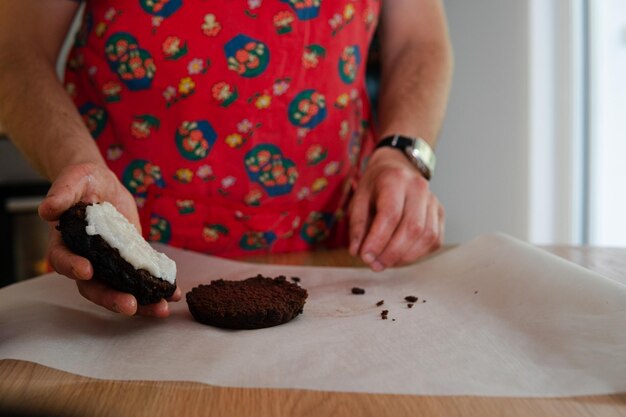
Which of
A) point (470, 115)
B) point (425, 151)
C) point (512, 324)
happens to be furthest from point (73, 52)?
point (470, 115)

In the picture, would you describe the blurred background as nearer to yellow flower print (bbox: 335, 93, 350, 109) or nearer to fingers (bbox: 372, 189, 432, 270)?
yellow flower print (bbox: 335, 93, 350, 109)

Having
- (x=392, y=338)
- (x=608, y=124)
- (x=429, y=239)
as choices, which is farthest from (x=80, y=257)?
(x=608, y=124)

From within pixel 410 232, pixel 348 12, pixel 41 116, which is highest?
pixel 348 12

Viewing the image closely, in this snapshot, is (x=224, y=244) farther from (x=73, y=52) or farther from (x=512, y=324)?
(x=512, y=324)

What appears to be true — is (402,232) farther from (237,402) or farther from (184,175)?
(237,402)

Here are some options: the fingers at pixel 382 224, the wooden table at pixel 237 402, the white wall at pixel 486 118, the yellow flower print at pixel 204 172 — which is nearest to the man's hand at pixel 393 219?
the fingers at pixel 382 224

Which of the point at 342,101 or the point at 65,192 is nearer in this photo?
the point at 65,192

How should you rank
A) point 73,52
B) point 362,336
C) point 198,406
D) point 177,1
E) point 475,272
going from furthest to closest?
point 73,52 → point 177,1 → point 475,272 → point 362,336 → point 198,406

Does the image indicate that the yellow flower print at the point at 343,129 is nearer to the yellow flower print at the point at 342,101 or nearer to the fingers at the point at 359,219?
the yellow flower print at the point at 342,101
